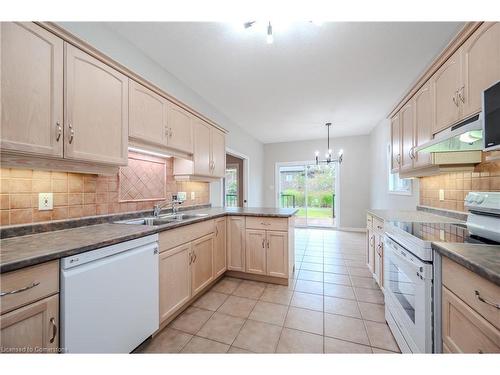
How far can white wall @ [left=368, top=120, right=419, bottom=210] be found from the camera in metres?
3.57

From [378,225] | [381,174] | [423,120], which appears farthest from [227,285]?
[381,174]

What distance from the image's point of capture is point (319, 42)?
206cm

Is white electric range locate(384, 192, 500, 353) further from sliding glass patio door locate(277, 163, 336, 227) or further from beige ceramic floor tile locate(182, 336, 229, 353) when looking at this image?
sliding glass patio door locate(277, 163, 336, 227)

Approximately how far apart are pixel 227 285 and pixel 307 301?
0.97 metres

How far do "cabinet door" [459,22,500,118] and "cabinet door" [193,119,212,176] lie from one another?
2479mm

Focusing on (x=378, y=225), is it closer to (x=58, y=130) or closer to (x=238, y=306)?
(x=238, y=306)

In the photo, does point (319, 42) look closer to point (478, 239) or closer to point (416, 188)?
point (478, 239)

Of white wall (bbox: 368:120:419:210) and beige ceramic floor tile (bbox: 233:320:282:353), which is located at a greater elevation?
white wall (bbox: 368:120:419:210)

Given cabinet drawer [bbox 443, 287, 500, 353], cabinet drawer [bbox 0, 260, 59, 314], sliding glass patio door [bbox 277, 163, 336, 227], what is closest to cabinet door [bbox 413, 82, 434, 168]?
cabinet drawer [bbox 443, 287, 500, 353]

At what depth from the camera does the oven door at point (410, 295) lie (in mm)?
1158

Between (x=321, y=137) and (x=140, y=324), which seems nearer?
(x=140, y=324)

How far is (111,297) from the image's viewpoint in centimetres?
125
